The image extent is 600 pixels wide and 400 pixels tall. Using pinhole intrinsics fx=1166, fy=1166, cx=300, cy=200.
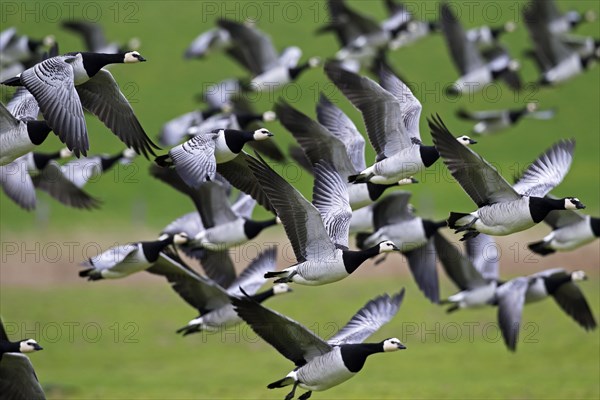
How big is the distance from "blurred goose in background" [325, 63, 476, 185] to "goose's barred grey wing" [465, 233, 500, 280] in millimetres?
3409

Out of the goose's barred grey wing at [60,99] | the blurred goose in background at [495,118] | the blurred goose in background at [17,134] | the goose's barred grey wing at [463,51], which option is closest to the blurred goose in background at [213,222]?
the blurred goose in background at [17,134]

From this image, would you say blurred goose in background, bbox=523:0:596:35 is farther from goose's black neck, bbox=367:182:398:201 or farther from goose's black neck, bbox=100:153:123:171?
goose's black neck, bbox=367:182:398:201

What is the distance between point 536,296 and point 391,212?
7.61ft

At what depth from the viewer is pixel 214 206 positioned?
44.4ft

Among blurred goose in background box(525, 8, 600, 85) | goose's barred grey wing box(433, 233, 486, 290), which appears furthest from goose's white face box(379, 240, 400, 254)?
blurred goose in background box(525, 8, 600, 85)

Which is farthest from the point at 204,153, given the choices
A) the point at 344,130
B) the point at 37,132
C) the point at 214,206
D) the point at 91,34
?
the point at 91,34

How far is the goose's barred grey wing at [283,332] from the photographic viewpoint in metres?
9.84

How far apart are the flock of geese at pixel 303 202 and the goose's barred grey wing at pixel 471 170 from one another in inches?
0.6

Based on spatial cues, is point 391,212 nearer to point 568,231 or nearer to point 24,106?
point 568,231

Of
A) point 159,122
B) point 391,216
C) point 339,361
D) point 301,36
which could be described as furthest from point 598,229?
point 301,36

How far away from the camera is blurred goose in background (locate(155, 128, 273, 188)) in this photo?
34.0ft

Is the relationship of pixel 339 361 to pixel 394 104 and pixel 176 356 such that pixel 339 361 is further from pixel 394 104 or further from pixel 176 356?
pixel 176 356

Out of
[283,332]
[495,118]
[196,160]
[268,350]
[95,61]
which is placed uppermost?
[95,61]

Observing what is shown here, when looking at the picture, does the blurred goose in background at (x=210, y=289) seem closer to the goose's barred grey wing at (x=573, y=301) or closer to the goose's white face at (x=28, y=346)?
the goose's white face at (x=28, y=346)
